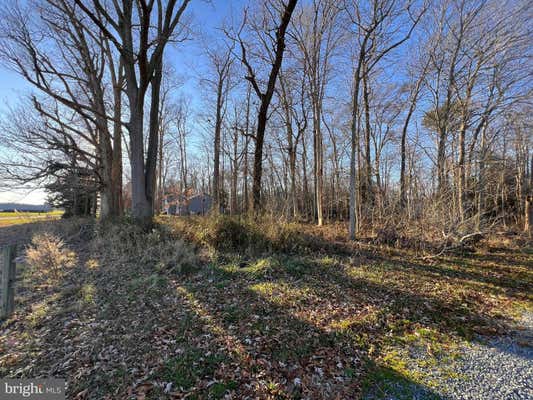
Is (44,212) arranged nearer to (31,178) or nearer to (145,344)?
(31,178)

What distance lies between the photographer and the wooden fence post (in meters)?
3.47

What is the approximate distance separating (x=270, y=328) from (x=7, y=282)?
423 cm

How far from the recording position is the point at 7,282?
349 centimetres

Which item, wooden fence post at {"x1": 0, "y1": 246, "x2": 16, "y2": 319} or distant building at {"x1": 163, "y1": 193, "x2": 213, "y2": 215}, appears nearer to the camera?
wooden fence post at {"x1": 0, "y1": 246, "x2": 16, "y2": 319}

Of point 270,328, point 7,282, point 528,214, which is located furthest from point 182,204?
point 528,214

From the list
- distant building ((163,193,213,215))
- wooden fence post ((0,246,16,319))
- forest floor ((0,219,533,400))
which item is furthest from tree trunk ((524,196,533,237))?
distant building ((163,193,213,215))

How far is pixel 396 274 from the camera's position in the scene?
499 cm

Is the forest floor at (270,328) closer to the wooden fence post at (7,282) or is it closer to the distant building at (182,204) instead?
the wooden fence post at (7,282)

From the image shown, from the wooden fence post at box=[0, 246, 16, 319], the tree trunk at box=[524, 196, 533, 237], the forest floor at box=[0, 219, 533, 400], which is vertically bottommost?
the forest floor at box=[0, 219, 533, 400]

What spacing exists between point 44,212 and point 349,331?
604 inches

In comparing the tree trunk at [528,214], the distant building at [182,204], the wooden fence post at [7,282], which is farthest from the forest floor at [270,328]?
the distant building at [182,204]

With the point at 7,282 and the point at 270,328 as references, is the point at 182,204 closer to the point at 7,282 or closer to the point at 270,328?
the point at 7,282

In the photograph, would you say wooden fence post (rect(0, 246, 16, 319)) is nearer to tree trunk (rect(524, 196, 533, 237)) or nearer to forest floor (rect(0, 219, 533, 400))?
forest floor (rect(0, 219, 533, 400))

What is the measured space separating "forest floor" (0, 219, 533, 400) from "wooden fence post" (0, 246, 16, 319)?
188 millimetres
